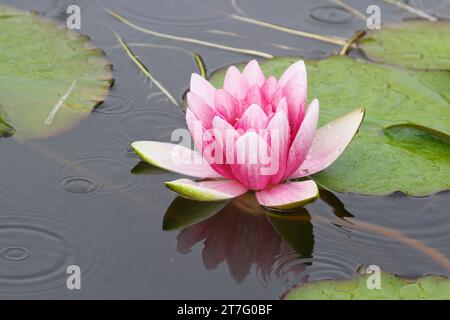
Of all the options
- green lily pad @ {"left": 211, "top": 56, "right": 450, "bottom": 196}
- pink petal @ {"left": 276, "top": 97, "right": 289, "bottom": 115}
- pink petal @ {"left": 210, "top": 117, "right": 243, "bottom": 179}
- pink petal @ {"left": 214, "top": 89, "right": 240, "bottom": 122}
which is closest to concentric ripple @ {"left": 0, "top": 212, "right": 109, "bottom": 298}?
pink petal @ {"left": 210, "top": 117, "right": 243, "bottom": 179}

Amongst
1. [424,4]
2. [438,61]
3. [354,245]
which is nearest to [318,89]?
[438,61]

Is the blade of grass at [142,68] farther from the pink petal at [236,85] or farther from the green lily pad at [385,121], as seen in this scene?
the pink petal at [236,85]

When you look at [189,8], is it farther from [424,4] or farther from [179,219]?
[179,219]

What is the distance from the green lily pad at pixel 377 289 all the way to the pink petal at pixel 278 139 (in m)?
0.48

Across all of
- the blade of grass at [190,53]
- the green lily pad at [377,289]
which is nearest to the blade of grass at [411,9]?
the blade of grass at [190,53]

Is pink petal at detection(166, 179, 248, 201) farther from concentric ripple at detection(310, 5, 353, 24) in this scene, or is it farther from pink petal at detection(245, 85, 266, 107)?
concentric ripple at detection(310, 5, 353, 24)

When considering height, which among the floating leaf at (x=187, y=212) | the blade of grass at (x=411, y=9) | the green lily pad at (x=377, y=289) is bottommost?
the green lily pad at (x=377, y=289)

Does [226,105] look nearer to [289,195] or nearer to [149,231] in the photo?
[289,195]

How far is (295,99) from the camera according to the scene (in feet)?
9.29

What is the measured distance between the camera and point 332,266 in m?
2.57

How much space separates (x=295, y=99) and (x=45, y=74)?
3.95 ft

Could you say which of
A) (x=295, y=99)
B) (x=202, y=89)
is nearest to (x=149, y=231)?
(x=202, y=89)

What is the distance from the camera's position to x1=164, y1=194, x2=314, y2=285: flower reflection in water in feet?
8.48

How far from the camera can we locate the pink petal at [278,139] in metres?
2.71
